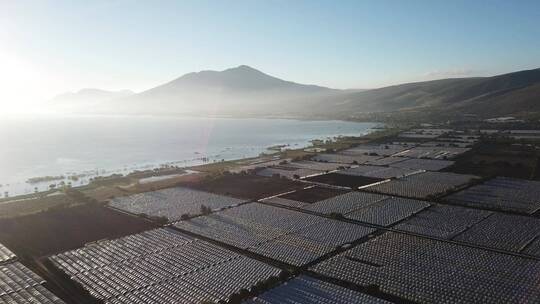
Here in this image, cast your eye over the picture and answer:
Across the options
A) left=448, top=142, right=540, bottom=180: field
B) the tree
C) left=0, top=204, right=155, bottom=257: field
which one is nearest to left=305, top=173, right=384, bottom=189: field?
left=448, top=142, right=540, bottom=180: field

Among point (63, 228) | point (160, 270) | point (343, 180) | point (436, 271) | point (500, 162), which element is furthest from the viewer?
point (500, 162)

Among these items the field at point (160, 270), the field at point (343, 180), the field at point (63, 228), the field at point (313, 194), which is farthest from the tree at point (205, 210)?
the field at point (343, 180)

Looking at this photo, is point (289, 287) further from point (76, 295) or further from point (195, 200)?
point (195, 200)

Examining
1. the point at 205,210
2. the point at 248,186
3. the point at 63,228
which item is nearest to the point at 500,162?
the point at 248,186

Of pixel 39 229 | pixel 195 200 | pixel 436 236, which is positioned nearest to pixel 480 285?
pixel 436 236

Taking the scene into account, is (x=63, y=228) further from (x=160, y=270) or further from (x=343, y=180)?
(x=343, y=180)

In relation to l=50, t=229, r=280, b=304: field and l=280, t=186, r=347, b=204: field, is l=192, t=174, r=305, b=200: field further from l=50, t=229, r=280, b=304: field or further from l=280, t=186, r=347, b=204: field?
l=50, t=229, r=280, b=304: field

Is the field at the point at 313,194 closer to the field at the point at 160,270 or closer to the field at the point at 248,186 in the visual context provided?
the field at the point at 248,186
